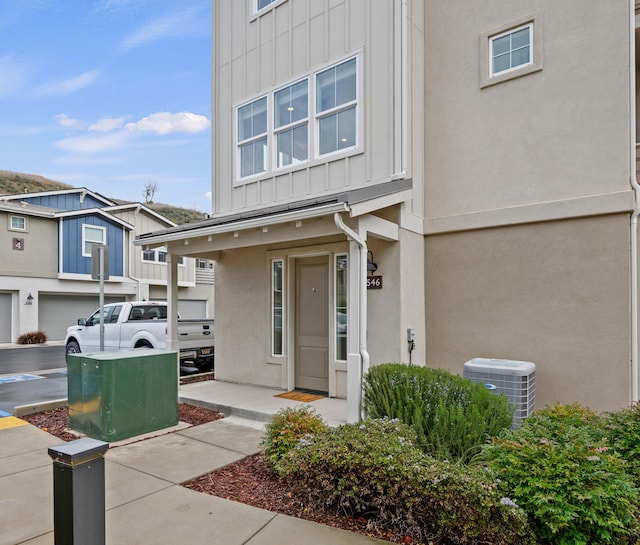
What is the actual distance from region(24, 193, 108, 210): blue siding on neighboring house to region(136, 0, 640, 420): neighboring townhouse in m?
17.9

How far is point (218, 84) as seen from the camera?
9.23 meters

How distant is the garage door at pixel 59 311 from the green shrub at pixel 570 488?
22309 millimetres

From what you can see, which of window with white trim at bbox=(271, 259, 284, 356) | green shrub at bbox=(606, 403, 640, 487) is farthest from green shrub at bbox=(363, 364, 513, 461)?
window with white trim at bbox=(271, 259, 284, 356)

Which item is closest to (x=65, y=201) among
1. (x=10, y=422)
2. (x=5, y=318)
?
(x=5, y=318)

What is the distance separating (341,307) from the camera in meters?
7.17

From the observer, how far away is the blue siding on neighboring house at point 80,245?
20.4m

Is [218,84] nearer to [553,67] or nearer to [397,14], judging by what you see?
[397,14]

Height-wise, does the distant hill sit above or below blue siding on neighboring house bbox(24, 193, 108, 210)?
above

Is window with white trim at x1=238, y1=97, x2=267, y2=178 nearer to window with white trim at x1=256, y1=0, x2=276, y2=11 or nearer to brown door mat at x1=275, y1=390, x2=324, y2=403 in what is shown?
→ window with white trim at x1=256, y1=0, x2=276, y2=11

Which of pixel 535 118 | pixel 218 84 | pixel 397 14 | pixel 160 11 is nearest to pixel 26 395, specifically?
pixel 218 84

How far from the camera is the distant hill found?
45.1 meters

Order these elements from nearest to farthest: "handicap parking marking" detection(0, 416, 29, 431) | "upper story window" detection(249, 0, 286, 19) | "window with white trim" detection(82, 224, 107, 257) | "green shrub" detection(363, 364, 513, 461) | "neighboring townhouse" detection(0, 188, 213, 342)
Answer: "green shrub" detection(363, 364, 513, 461)
"handicap parking marking" detection(0, 416, 29, 431)
"upper story window" detection(249, 0, 286, 19)
"neighboring townhouse" detection(0, 188, 213, 342)
"window with white trim" detection(82, 224, 107, 257)

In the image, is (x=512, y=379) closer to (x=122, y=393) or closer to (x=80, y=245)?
(x=122, y=393)

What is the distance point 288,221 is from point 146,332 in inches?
253
